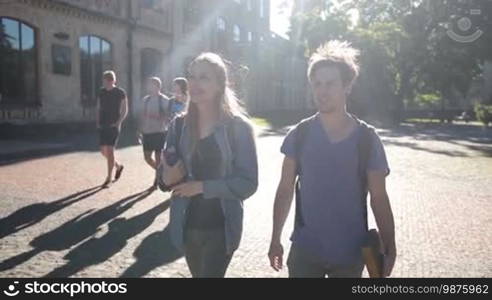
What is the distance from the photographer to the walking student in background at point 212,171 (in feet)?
9.71

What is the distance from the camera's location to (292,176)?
2979 mm

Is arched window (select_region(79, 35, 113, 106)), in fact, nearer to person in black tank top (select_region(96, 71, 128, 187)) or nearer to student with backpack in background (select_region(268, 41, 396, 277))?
person in black tank top (select_region(96, 71, 128, 187))

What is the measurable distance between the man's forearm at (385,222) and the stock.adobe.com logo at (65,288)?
1.61m

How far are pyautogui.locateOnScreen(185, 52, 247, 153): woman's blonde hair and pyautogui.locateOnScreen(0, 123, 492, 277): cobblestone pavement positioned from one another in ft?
7.25

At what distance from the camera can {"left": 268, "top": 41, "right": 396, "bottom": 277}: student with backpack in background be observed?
2762mm

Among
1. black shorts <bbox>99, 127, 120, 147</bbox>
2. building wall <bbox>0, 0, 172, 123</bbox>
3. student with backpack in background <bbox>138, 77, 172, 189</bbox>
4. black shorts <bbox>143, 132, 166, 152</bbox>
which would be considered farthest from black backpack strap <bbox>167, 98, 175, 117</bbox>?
building wall <bbox>0, 0, 172, 123</bbox>

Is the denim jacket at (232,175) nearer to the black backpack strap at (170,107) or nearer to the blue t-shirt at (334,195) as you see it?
the blue t-shirt at (334,195)

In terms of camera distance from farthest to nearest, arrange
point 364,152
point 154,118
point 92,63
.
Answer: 1. point 92,63
2. point 154,118
3. point 364,152

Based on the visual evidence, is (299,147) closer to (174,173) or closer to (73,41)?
(174,173)

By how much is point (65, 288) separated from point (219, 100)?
1.59m

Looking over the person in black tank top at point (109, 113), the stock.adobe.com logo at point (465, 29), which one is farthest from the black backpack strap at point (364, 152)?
the stock.adobe.com logo at point (465, 29)

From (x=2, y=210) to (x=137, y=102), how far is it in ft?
59.9

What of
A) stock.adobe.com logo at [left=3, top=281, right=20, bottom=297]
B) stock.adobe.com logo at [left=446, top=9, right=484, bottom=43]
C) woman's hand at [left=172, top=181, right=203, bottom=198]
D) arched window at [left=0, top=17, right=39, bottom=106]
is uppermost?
stock.adobe.com logo at [left=446, top=9, right=484, bottom=43]

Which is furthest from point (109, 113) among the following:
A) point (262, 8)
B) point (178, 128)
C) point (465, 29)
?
point (465, 29)
